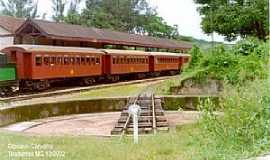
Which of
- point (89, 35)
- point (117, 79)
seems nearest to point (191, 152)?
point (89, 35)

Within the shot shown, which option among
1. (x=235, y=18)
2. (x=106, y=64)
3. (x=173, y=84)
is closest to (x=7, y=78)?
(x=173, y=84)

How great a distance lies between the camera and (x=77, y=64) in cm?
2112

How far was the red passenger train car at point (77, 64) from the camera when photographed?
18.1m

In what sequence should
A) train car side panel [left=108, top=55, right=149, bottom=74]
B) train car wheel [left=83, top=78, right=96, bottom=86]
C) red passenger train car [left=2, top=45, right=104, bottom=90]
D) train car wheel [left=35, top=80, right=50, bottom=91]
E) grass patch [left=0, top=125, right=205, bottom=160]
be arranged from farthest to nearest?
1. train car side panel [left=108, top=55, right=149, bottom=74]
2. train car wheel [left=83, top=78, right=96, bottom=86]
3. train car wheel [left=35, top=80, right=50, bottom=91]
4. red passenger train car [left=2, top=45, right=104, bottom=90]
5. grass patch [left=0, top=125, right=205, bottom=160]

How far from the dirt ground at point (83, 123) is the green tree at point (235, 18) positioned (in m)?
3.77

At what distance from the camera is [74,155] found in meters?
4.32

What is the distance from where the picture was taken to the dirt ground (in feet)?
32.0

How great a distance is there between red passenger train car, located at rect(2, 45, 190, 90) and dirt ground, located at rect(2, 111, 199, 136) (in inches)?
249

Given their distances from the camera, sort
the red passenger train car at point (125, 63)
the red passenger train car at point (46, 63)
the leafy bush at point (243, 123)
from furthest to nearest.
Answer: the red passenger train car at point (125, 63) → the red passenger train car at point (46, 63) → the leafy bush at point (243, 123)

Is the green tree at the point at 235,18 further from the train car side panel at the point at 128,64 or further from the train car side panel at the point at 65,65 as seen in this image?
the train car side panel at the point at 128,64

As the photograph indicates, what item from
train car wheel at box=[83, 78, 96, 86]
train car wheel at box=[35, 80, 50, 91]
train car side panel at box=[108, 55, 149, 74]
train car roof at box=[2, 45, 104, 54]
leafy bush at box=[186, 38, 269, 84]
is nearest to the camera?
leafy bush at box=[186, 38, 269, 84]

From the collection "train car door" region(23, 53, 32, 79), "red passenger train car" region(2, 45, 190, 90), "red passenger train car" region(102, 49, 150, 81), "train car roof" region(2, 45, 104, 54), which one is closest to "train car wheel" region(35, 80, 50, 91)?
"red passenger train car" region(2, 45, 190, 90)

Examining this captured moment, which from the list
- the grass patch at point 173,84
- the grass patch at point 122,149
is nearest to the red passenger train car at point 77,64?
the grass patch at point 173,84

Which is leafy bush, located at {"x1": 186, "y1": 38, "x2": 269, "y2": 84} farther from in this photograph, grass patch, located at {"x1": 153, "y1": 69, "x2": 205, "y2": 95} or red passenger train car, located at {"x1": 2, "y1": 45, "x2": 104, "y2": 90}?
red passenger train car, located at {"x1": 2, "y1": 45, "x2": 104, "y2": 90}
